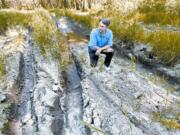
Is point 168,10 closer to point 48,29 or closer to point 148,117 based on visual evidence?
point 48,29

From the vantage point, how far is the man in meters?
9.04

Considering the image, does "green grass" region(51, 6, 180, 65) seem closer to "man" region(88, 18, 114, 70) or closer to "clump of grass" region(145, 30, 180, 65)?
"clump of grass" region(145, 30, 180, 65)

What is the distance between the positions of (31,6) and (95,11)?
446 cm

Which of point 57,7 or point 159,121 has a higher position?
point 159,121

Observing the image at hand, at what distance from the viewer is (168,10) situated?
13906 millimetres

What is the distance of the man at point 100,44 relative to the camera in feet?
29.7

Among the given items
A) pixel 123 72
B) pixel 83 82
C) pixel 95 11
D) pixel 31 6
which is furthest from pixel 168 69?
pixel 31 6

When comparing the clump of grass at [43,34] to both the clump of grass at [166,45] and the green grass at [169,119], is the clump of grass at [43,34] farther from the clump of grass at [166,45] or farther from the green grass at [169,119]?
the green grass at [169,119]

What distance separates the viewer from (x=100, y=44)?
9.23 m

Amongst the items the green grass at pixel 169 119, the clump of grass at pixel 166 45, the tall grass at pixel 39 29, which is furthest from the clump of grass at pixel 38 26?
the green grass at pixel 169 119

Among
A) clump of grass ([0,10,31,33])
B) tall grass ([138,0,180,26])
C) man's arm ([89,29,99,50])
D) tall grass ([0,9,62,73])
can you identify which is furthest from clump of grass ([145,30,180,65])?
clump of grass ([0,10,31,33])

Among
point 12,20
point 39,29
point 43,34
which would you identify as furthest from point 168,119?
point 12,20

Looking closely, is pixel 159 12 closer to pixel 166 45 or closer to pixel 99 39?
pixel 166 45

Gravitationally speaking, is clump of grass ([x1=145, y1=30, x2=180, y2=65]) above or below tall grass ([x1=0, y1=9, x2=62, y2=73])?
above
